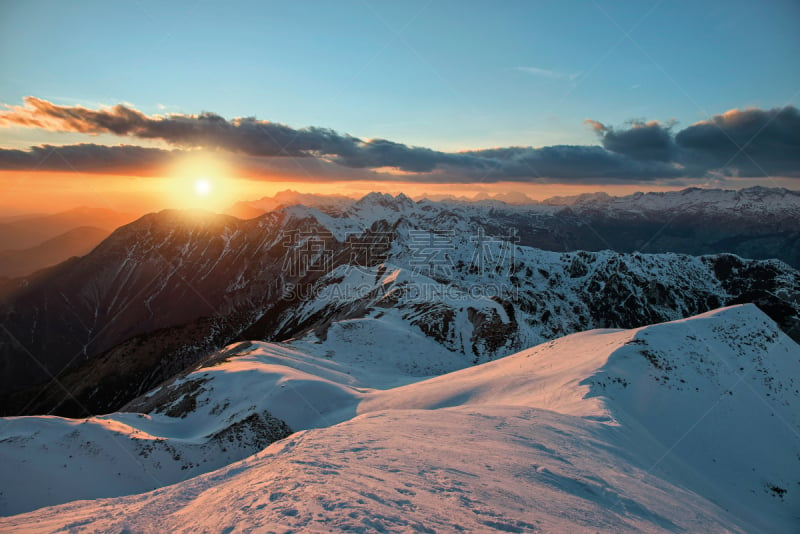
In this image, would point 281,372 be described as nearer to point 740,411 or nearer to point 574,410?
point 574,410

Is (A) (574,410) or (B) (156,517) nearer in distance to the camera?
(B) (156,517)

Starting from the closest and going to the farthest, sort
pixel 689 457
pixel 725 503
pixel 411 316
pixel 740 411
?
pixel 725 503 < pixel 689 457 < pixel 740 411 < pixel 411 316

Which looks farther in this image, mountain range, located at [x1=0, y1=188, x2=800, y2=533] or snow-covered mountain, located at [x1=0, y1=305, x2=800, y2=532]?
mountain range, located at [x1=0, y1=188, x2=800, y2=533]

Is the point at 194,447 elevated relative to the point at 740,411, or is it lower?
lower

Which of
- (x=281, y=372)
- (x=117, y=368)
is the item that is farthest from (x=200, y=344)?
(x=281, y=372)

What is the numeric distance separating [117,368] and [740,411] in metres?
121

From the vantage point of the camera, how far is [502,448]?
50.0ft

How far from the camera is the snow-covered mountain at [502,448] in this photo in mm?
10602

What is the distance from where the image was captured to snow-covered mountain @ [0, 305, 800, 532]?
34.8 feet

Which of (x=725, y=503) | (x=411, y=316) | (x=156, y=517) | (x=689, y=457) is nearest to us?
(x=156, y=517)

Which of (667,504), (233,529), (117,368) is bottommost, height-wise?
(117,368)

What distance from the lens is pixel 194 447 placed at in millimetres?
27797

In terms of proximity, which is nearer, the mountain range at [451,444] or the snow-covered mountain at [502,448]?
the snow-covered mountain at [502,448]

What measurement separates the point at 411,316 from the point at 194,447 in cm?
4998
